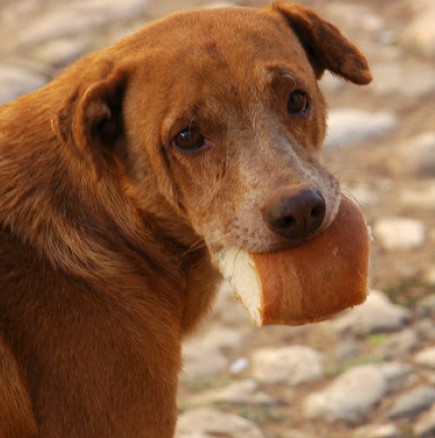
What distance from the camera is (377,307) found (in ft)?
19.4

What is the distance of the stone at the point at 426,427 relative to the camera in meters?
5.00

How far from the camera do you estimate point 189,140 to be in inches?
150

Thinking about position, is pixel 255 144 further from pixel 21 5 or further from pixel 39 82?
pixel 21 5

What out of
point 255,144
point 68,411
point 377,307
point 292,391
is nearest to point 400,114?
point 377,307

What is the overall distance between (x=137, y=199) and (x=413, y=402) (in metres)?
1.99

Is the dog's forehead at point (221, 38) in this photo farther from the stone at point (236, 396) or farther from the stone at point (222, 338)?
the stone at point (222, 338)

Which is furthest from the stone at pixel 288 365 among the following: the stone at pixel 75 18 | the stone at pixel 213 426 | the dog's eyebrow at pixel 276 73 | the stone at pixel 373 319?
the stone at pixel 75 18

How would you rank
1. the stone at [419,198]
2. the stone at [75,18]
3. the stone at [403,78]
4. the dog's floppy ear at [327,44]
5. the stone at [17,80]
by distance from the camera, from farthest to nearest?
the stone at [75,18]
the stone at [403,78]
the stone at [17,80]
the stone at [419,198]
the dog's floppy ear at [327,44]

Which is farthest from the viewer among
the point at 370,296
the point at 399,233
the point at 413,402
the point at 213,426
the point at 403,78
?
the point at 403,78

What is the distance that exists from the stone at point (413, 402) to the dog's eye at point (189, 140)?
200 cm

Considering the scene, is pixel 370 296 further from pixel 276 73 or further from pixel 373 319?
pixel 276 73

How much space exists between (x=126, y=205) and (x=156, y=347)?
53 cm

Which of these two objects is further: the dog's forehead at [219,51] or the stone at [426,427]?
the stone at [426,427]

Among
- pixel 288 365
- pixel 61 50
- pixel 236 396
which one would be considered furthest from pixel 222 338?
pixel 61 50
